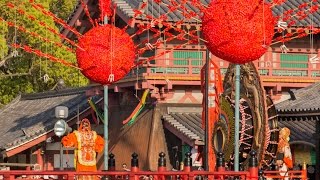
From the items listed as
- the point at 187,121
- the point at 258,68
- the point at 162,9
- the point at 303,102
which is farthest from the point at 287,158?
the point at 162,9

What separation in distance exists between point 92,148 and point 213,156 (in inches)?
119

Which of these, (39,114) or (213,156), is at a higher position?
(39,114)

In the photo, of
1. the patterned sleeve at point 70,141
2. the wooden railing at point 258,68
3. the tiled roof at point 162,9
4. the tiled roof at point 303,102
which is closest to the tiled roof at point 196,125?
the wooden railing at point 258,68

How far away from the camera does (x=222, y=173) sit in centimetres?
2097

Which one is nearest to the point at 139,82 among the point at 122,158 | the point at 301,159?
the point at 122,158

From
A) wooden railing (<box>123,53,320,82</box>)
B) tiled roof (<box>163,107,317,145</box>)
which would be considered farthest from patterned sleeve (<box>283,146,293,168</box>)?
wooden railing (<box>123,53,320,82</box>)

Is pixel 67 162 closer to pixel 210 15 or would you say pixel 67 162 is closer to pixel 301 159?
pixel 301 159

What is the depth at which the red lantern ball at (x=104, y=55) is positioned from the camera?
2359cm

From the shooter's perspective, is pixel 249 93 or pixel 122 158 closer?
pixel 249 93

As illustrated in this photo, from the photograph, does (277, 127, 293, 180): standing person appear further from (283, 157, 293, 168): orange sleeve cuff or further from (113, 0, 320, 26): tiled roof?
(113, 0, 320, 26): tiled roof

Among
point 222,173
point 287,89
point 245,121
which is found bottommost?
point 222,173

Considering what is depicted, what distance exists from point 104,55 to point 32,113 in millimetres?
25653

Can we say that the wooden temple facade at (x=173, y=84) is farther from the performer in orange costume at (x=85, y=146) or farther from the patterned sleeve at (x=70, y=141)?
the patterned sleeve at (x=70, y=141)

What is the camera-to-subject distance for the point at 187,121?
3925 centimetres
